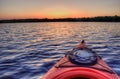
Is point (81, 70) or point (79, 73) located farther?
point (81, 70)

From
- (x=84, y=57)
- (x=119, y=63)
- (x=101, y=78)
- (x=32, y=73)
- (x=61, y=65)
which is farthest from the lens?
(x=119, y=63)

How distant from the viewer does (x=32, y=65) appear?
12.2m

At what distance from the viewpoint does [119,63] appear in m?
12.7

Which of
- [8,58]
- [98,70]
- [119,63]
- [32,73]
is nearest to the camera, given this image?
[98,70]

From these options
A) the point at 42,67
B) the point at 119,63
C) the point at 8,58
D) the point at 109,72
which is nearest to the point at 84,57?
the point at 109,72

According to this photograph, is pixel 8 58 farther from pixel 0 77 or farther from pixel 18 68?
pixel 0 77

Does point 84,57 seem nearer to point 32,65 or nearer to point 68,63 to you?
point 68,63

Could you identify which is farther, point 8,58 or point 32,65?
point 8,58

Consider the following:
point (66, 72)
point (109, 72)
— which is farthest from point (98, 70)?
point (66, 72)

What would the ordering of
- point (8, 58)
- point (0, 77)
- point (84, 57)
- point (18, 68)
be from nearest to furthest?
1. point (84, 57)
2. point (0, 77)
3. point (18, 68)
4. point (8, 58)

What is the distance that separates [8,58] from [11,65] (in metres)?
2.16

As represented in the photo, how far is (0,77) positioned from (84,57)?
14.1 ft

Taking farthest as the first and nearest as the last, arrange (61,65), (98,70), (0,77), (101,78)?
(0,77) < (61,65) < (98,70) < (101,78)

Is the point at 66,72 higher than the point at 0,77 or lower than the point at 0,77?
higher
